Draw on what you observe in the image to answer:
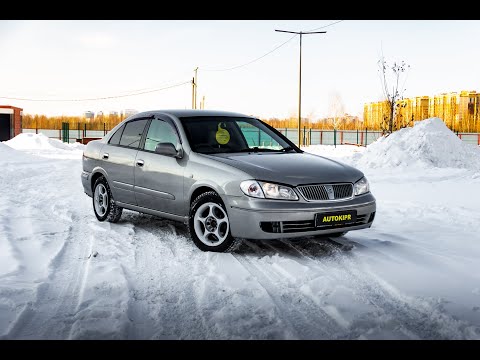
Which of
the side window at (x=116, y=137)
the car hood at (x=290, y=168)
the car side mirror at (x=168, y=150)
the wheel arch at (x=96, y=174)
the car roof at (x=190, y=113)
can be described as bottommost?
the wheel arch at (x=96, y=174)

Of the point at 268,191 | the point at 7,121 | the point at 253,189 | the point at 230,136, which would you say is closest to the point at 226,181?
the point at 253,189

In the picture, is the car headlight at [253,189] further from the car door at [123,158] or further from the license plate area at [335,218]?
Answer: the car door at [123,158]

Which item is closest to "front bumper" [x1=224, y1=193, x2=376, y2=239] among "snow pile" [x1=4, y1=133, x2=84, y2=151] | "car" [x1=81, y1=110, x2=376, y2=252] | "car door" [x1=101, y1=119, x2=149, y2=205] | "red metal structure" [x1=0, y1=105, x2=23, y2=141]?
"car" [x1=81, y1=110, x2=376, y2=252]

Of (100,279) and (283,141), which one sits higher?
(283,141)

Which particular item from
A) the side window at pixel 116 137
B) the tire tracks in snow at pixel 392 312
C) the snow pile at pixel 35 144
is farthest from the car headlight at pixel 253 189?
the snow pile at pixel 35 144

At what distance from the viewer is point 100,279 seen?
5711 mm

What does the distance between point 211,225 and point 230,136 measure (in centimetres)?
142

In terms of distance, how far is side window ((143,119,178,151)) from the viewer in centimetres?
776

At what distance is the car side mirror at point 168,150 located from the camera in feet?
24.0

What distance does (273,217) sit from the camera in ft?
20.9

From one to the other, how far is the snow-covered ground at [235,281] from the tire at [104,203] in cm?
17
